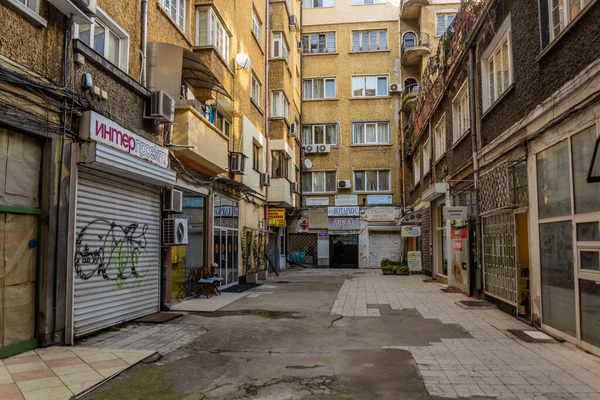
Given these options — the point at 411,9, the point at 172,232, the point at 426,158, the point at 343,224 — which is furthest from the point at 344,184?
the point at 172,232

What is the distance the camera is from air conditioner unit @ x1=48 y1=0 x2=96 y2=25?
6.61m

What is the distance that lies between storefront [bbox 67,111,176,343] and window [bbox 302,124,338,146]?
791 inches

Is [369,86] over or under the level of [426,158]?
over

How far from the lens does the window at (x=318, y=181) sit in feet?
96.6

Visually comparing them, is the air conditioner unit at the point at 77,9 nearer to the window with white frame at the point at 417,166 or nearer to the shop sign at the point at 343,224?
the window with white frame at the point at 417,166

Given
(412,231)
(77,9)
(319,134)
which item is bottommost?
(412,231)

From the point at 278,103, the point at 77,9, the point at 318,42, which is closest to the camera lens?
the point at 77,9

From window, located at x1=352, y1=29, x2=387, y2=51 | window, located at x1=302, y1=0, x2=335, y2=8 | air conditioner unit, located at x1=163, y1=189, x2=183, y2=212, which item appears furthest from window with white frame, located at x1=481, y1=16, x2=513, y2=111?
window, located at x1=302, y1=0, x2=335, y2=8

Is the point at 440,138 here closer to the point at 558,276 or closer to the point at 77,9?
the point at 558,276

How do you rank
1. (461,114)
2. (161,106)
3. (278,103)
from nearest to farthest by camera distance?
1. (161,106)
2. (461,114)
3. (278,103)

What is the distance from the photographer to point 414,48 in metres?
27.1

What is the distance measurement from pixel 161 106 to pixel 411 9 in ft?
75.2

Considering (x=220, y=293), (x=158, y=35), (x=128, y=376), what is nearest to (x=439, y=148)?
(x=220, y=293)

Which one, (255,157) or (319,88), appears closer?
(255,157)
